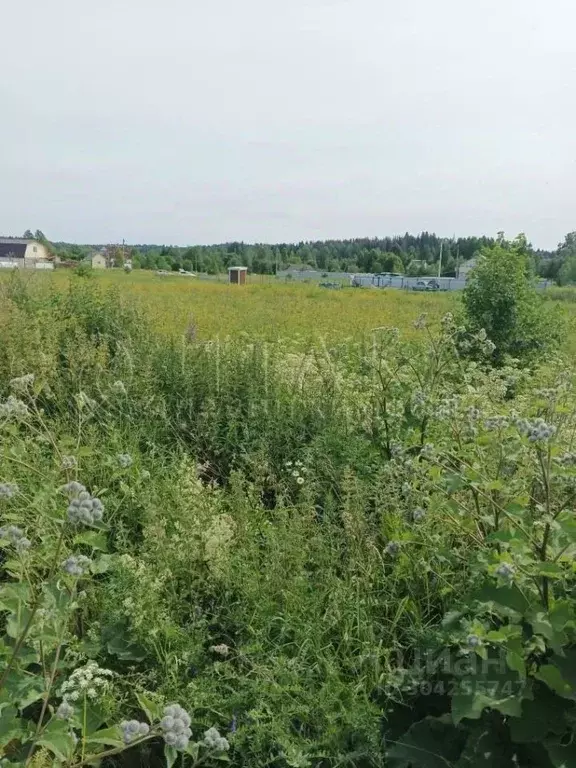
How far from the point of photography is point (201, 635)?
2.57m

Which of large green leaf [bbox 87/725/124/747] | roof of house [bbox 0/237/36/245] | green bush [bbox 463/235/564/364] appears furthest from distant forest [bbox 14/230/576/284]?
large green leaf [bbox 87/725/124/747]

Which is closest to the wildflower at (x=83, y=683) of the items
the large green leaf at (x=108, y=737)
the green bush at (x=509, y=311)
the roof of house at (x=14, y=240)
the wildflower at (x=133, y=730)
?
the large green leaf at (x=108, y=737)

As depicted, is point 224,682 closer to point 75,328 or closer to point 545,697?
point 545,697

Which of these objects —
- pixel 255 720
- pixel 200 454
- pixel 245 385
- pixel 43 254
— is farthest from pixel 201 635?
pixel 43 254

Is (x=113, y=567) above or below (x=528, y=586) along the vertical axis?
below

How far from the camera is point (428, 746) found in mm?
1983

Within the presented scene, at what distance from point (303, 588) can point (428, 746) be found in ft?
2.68

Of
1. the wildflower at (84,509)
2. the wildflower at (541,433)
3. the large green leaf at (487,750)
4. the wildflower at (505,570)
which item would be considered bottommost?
the large green leaf at (487,750)

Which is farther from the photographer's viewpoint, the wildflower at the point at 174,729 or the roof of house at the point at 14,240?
the roof of house at the point at 14,240

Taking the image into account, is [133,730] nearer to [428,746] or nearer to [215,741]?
[215,741]

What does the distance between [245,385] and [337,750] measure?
9.36 ft

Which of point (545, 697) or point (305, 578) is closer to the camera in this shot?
point (545, 697)

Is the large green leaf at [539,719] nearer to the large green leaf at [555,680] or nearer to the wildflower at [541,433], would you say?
the large green leaf at [555,680]

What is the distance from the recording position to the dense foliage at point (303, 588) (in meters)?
1.78
